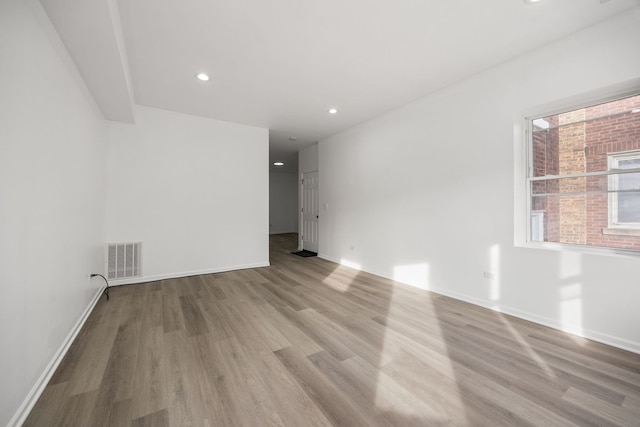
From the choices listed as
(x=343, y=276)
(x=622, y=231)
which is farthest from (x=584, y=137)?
(x=343, y=276)

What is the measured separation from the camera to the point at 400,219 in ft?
13.2

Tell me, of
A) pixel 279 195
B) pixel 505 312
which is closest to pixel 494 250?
pixel 505 312

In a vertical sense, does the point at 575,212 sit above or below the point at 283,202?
below

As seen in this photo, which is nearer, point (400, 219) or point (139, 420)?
point (139, 420)

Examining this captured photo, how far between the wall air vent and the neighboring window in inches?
212

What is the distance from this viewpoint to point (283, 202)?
10750 millimetres

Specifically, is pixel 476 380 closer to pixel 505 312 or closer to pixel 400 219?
pixel 505 312

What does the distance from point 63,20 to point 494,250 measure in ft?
14.5

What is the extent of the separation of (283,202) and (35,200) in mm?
9098

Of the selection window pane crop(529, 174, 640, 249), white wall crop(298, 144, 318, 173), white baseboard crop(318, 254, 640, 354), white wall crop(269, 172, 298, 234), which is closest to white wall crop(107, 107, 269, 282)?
white wall crop(298, 144, 318, 173)

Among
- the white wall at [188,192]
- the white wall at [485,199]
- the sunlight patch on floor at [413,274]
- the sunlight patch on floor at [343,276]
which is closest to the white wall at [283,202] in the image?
the white wall at [188,192]

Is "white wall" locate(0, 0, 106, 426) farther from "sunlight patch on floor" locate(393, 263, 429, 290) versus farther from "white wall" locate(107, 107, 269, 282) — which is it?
"sunlight patch on floor" locate(393, 263, 429, 290)

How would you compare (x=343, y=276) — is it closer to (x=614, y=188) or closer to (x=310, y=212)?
(x=310, y=212)

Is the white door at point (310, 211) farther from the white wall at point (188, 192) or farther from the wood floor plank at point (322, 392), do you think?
the wood floor plank at point (322, 392)
